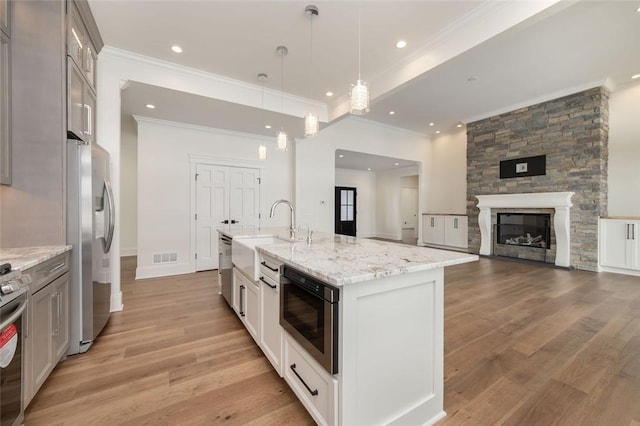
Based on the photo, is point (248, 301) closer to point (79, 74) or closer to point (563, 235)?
point (79, 74)

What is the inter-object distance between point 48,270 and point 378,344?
2138mm

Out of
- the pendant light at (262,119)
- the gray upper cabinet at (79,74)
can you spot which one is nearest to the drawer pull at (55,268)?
the gray upper cabinet at (79,74)

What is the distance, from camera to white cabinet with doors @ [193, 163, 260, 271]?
5000mm

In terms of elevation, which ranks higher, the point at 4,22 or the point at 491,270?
the point at 4,22

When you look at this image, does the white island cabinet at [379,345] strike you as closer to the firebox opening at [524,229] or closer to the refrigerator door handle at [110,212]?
the refrigerator door handle at [110,212]

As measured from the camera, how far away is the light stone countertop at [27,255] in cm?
145

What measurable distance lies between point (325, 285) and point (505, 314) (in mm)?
2733

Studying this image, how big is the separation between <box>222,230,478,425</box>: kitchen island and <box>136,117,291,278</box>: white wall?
3.97 m

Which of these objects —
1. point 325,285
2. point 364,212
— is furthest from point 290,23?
point 364,212

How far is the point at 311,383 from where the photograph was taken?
1.39 metres

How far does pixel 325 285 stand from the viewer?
47.6 inches

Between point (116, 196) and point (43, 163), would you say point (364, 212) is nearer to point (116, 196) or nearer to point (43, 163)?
point (116, 196)

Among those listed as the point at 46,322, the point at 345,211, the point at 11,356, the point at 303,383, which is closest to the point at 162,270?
the point at 46,322

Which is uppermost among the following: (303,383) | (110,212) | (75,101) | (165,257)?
(75,101)
